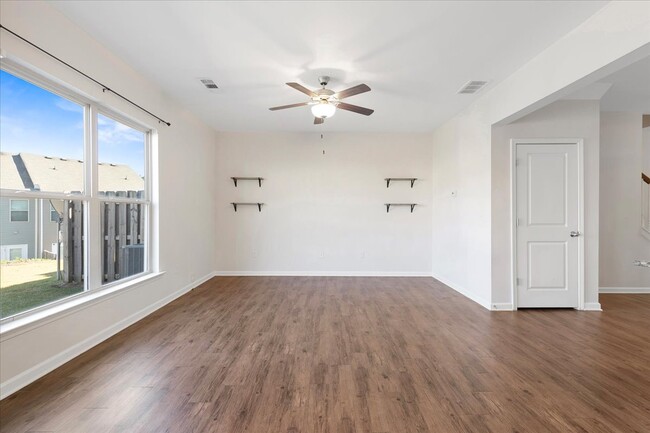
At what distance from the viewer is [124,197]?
3.43 meters

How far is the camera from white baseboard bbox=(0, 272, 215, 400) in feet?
6.59

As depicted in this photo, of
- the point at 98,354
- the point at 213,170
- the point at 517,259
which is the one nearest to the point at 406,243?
the point at 517,259

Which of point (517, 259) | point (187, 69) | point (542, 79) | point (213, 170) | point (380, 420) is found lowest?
point (380, 420)

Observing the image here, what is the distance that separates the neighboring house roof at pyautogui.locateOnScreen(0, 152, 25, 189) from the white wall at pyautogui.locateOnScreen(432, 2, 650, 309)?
179 inches

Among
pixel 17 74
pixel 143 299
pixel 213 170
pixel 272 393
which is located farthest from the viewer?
pixel 213 170

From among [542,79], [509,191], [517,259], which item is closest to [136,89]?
[542,79]

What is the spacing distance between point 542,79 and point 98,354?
494 cm

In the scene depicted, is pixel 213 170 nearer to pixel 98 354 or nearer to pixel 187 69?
Answer: pixel 187 69

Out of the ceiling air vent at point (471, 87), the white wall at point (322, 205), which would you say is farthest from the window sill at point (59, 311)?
the ceiling air vent at point (471, 87)

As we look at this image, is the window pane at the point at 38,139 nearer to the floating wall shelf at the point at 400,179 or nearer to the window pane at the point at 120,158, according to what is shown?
the window pane at the point at 120,158

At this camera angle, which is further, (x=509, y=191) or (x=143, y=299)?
(x=509, y=191)

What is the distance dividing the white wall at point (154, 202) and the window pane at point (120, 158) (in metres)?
0.22

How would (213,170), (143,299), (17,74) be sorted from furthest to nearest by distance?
(213,170) < (143,299) < (17,74)

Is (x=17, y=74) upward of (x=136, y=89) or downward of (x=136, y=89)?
downward
